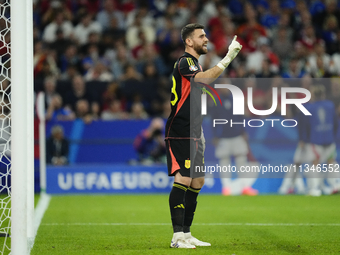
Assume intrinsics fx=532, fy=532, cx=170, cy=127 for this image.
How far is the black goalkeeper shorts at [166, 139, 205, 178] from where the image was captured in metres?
5.14

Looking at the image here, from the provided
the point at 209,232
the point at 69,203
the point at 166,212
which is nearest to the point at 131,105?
the point at 69,203

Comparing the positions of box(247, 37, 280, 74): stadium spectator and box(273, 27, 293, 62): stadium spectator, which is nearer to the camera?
box(247, 37, 280, 74): stadium spectator

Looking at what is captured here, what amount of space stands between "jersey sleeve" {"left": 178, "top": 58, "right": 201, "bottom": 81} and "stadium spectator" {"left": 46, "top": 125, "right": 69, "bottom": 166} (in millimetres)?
6445

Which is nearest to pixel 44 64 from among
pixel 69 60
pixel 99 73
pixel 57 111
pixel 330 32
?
pixel 69 60

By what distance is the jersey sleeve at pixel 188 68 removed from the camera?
16.5 feet

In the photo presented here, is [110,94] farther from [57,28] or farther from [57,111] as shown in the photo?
[57,28]

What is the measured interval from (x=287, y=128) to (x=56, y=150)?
15.9 ft

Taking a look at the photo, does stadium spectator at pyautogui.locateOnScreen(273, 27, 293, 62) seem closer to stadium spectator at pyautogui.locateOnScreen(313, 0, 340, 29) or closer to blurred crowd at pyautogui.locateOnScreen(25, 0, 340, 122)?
blurred crowd at pyautogui.locateOnScreen(25, 0, 340, 122)

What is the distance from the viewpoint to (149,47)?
13055mm

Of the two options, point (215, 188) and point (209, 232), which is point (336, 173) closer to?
point (215, 188)

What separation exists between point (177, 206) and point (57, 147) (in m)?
6.43

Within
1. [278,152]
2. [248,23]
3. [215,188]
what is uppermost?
[248,23]

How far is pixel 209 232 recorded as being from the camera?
6250 mm

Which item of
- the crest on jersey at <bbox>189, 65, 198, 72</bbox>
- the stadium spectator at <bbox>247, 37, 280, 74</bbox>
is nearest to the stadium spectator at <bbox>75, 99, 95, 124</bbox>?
the stadium spectator at <bbox>247, 37, 280, 74</bbox>
